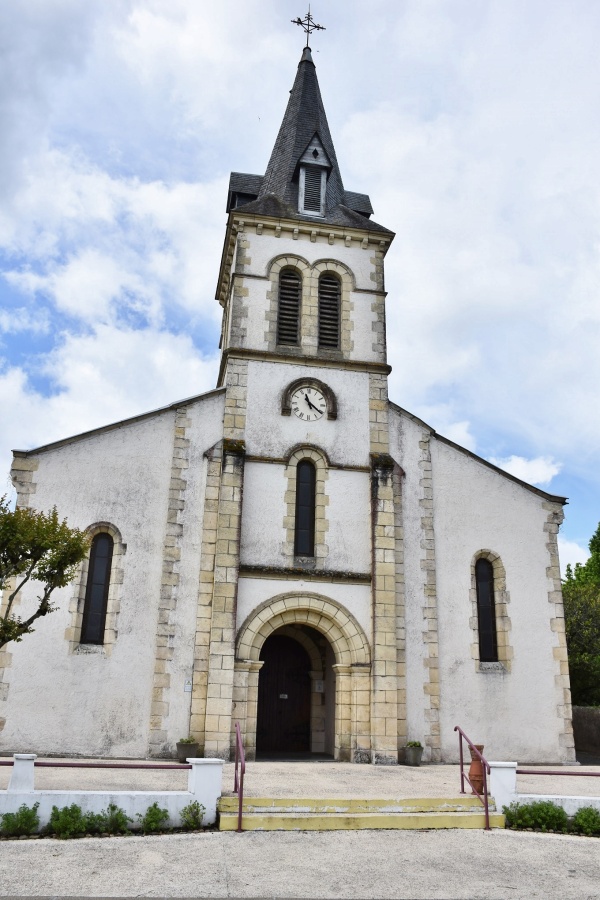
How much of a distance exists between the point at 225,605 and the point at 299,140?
42.1 ft

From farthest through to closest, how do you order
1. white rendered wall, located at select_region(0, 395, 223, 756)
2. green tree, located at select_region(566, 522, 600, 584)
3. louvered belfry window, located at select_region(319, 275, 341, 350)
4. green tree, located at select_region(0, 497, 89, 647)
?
green tree, located at select_region(566, 522, 600, 584), louvered belfry window, located at select_region(319, 275, 341, 350), white rendered wall, located at select_region(0, 395, 223, 756), green tree, located at select_region(0, 497, 89, 647)

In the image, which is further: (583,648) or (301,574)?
(583,648)

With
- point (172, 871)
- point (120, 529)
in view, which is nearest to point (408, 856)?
point (172, 871)

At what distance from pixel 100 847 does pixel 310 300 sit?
1221cm

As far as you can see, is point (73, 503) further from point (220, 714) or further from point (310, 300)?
point (310, 300)

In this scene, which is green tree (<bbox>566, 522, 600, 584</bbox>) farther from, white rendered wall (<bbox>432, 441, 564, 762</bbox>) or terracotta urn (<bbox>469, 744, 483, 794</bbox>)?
terracotta urn (<bbox>469, 744, 483, 794</bbox>)

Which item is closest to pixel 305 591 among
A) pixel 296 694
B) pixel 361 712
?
pixel 361 712

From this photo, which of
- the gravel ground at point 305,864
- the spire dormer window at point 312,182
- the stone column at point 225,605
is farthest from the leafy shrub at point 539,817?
the spire dormer window at point 312,182

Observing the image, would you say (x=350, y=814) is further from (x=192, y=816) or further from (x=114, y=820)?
(x=114, y=820)

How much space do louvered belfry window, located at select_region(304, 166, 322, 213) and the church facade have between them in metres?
1.00

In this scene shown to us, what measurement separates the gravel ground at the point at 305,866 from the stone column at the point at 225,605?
4.65 meters

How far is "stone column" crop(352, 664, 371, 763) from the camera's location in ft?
44.7

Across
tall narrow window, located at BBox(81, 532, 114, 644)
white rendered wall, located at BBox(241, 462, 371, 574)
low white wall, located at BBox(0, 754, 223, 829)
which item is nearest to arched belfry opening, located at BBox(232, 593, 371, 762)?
white rendered wall, located at BBox(241, 462, 371, 574)

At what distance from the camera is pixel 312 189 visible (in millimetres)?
18172
